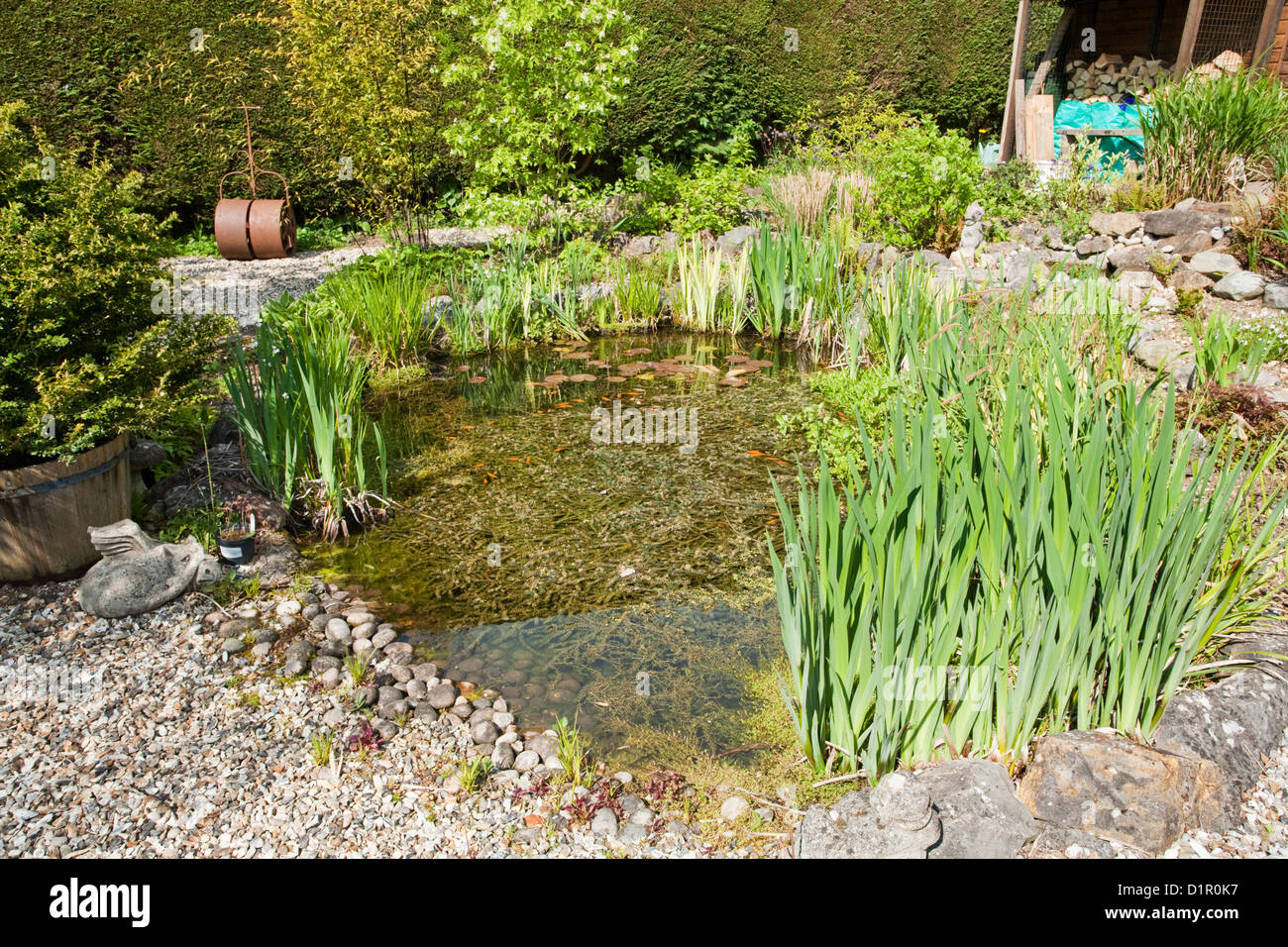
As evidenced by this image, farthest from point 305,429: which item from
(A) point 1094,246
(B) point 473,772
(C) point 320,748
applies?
(A) point 1094,246

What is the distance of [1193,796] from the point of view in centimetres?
213

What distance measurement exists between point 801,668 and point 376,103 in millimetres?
6898

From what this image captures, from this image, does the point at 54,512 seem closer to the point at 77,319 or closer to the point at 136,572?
the point at 136,572

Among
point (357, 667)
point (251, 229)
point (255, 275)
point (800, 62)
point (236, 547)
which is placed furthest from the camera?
point (800, 62)

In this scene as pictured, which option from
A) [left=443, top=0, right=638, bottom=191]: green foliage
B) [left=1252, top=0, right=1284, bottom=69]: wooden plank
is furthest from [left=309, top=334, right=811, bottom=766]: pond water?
[left=1252, top=0, right=1284, bottom=69]: wooden plank

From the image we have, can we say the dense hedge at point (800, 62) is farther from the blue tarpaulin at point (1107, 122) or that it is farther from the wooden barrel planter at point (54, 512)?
the wooden barrel planter at point (54, 512)

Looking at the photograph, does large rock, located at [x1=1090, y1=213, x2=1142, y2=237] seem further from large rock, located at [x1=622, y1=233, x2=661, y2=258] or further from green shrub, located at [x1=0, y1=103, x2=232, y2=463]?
green shrub, located at [x1=0, y1=103, x2=232, y2=463]

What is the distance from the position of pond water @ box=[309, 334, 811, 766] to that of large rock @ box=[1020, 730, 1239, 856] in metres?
0.89

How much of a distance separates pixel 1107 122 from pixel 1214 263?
4.86 m

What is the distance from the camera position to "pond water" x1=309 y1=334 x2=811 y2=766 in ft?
9.79

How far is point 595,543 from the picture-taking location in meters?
3.91

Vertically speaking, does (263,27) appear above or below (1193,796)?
above

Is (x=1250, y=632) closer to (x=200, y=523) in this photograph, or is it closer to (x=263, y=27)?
(x=200, y=523)
